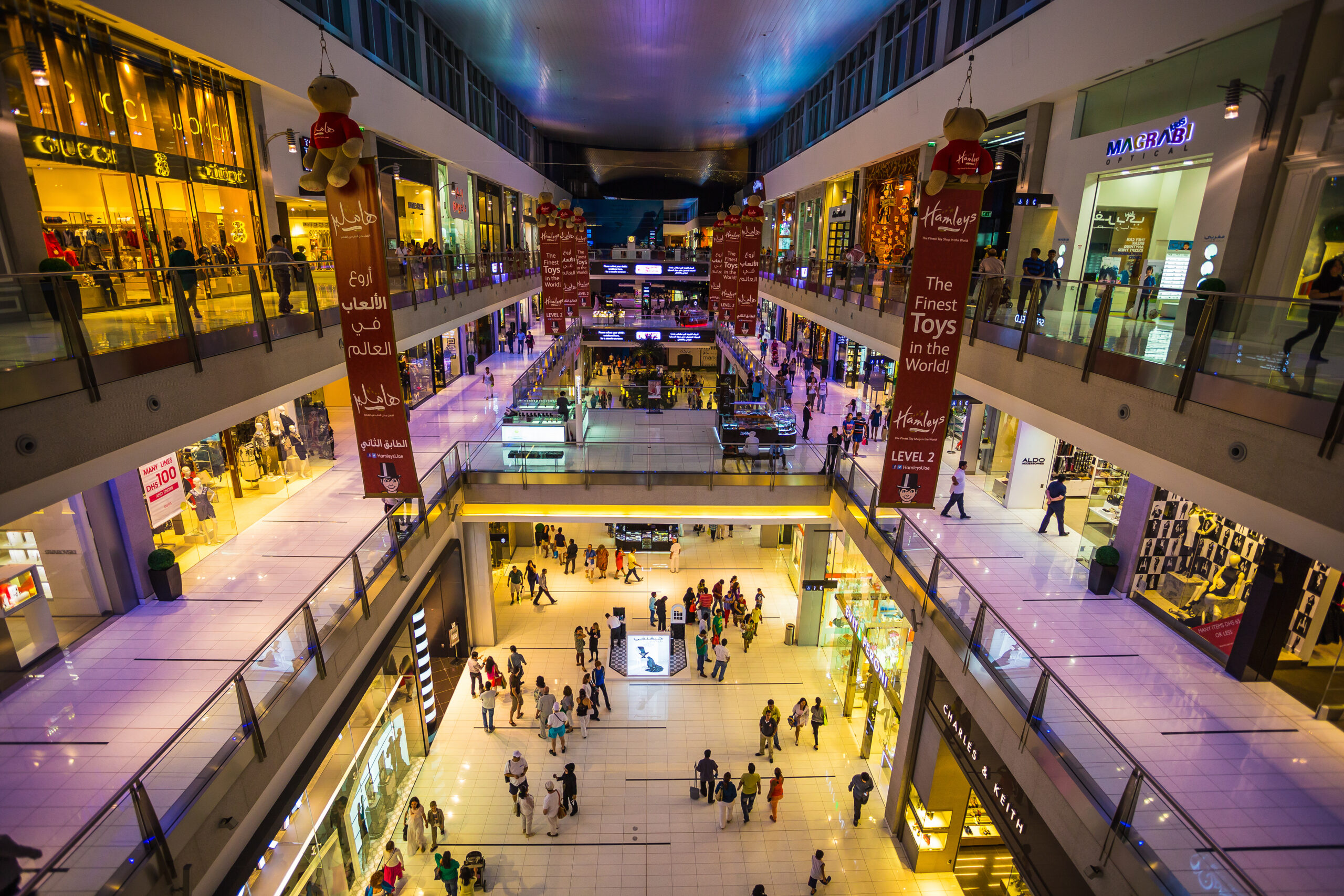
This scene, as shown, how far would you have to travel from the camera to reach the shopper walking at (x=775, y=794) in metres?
9.79

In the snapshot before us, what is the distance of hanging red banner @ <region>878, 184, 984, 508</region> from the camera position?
22.0 feet

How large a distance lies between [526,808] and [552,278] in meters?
14.9

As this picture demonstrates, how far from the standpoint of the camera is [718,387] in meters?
23.0

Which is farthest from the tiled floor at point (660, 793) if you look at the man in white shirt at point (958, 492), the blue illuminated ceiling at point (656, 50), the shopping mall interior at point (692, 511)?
the blue illuminated ceiling at point (656, 50)

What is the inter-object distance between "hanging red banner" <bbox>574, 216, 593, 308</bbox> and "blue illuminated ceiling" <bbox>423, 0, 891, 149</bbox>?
5324 millimetres

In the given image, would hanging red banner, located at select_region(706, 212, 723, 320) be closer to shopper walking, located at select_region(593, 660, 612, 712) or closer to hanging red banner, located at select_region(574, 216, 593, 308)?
hanging red banner, located at select_region(574, 216, 593, 308)

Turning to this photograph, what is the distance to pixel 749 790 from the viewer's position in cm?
974

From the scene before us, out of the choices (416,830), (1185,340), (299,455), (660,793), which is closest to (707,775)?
(660,793)

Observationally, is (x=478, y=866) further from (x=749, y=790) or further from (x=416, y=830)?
(x=749, y=790)

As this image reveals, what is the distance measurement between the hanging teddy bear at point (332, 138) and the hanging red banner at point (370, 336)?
0.29 m

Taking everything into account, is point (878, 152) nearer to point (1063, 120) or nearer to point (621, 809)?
point (1063, 120)

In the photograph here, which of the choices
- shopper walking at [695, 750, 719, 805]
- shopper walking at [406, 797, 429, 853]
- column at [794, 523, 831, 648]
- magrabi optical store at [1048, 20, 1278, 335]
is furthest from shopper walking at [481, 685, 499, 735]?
magrabi optical store at [1048, 20, 1278, 335]

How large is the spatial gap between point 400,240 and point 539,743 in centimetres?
1366

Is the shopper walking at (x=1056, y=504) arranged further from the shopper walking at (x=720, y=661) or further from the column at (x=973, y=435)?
the shopper walking at (x=720, y=661)
